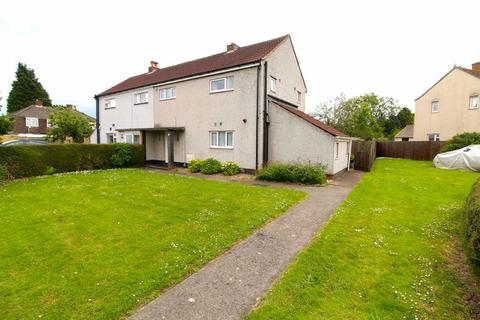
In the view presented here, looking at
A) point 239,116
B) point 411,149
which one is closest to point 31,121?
point 239,116

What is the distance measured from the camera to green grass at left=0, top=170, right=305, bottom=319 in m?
3.25

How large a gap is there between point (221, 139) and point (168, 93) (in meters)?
6.38

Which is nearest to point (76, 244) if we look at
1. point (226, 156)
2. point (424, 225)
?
point (424, 225)

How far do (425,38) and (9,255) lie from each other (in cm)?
1972

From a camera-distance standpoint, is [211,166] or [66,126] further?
[66,126]

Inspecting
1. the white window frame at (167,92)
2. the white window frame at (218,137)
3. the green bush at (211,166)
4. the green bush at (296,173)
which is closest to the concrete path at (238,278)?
the green bush at (296,173)

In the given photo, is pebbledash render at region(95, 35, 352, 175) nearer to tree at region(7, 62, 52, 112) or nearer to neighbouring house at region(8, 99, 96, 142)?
neighbouring house at region(8, 99, 96, 142)

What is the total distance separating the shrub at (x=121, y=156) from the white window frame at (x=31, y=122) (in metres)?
37.0

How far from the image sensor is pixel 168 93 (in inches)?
728

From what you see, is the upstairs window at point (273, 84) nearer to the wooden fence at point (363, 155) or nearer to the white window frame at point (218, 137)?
the white window frame at point (218, 137)

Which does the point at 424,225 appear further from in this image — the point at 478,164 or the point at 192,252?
the point at 478,164

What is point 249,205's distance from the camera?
7.82 metres

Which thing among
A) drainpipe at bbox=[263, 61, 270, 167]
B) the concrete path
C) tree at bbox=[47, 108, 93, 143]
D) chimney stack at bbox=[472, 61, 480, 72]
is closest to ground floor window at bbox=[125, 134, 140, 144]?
tree at bbox=[47, 108, 93, 143]

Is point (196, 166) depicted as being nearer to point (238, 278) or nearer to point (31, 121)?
point (238, 278)
